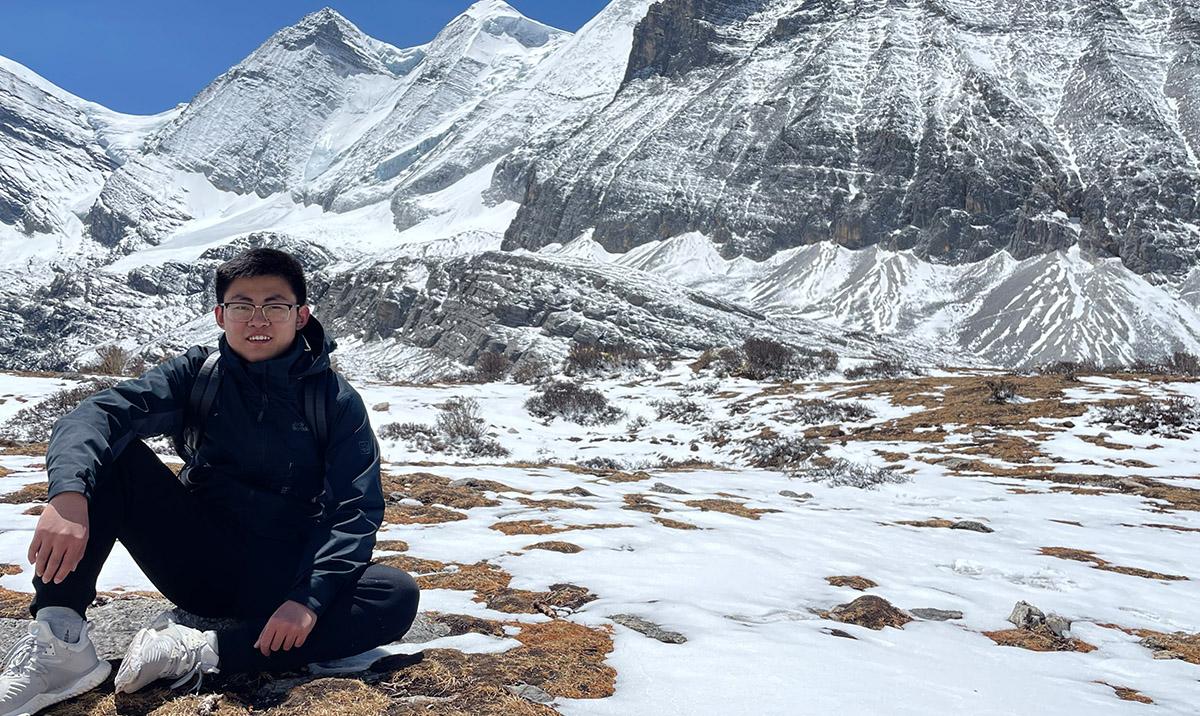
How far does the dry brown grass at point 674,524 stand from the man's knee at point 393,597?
4342 mm

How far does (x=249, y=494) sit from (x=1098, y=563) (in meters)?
7.22

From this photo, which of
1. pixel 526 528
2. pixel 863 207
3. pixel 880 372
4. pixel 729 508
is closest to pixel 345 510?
pixel 526 528

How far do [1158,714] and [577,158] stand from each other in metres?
162

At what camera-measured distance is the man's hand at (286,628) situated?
10.4 feet

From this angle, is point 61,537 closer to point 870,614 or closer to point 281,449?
point 281,449

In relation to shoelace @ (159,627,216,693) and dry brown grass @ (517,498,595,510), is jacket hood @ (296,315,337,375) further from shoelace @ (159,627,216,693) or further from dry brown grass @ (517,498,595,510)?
dry brown grass @ (517,498,595,510)

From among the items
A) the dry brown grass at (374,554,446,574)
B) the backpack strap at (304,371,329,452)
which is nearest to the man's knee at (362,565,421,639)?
the backpack strap at (304,371,329,452)

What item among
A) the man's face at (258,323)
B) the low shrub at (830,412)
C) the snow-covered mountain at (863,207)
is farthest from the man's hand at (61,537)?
the snow-covered mountain at (863,207)

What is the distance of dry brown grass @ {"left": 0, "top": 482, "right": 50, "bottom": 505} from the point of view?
7309 mm

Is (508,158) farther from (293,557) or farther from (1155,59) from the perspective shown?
(293,557)

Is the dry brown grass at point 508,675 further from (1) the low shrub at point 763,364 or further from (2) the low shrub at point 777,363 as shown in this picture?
(2) the low shrub at point 777,363

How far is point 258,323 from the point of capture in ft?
11.9

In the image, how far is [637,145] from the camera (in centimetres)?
15162

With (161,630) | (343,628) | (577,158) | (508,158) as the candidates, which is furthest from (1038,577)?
(508,158)
